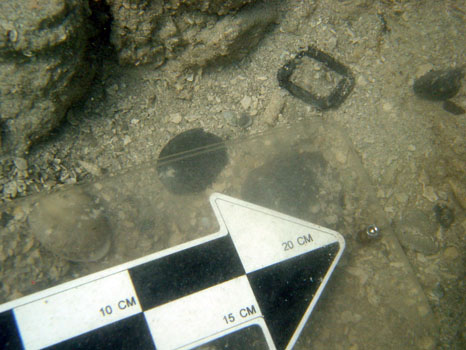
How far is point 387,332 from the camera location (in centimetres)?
151

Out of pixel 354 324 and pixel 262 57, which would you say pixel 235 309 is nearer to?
pixel 354 324

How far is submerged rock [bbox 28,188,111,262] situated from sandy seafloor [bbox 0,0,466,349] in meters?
0.14

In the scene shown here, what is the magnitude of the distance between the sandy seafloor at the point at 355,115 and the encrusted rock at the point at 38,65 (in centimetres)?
13

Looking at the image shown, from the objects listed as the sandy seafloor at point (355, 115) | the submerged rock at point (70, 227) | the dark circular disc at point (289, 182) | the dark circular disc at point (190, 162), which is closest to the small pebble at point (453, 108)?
the sandy seafloor at point (355, 115)

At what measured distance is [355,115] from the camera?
1.80 meters

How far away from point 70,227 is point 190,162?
57 centimetres

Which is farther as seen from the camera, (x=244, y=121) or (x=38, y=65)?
(x=244, y=121)

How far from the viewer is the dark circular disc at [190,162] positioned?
155 centimetres

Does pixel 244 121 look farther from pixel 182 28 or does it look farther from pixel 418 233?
pixel 418 233

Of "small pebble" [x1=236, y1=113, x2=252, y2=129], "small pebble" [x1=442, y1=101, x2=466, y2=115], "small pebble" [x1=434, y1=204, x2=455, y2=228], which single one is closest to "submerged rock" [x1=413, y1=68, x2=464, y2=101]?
"small pebble" [x1=442, y1=101, x2=466, y2=115]

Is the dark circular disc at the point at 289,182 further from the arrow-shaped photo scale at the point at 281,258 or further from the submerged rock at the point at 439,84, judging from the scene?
the submerged rock at the point at 439,84

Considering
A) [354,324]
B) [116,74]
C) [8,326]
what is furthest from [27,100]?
[354,324]

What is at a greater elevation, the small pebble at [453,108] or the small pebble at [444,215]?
the small pebble at [453,108]

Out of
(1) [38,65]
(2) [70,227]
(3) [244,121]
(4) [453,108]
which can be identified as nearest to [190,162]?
(3) [244,121]
